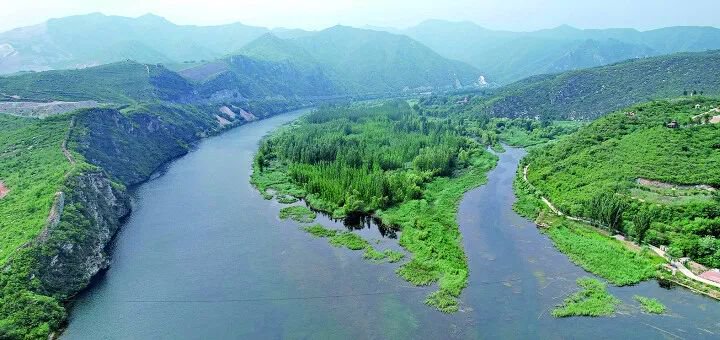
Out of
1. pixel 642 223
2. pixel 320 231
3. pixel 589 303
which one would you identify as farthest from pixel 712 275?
pixel 320 231

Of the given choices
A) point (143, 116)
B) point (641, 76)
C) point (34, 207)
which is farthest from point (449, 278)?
point (641, 76)

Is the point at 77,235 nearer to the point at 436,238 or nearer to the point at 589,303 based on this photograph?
the point at 436,238

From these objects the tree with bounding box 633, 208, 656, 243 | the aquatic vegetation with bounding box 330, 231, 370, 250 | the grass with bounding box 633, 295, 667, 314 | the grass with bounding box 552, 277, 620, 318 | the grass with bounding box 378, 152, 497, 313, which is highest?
the tree with bounding box 633, 208, 656, 243

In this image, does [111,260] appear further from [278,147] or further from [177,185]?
[278,147]

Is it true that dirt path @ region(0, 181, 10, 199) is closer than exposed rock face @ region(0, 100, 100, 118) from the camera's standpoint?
Yes

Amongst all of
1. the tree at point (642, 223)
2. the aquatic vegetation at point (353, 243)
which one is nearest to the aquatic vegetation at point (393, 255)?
the aquatic vegetation at point (353, 243)

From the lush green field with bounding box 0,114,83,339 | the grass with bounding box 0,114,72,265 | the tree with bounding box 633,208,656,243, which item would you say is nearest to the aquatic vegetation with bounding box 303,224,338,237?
the lush green field with bounding box 0,114,83,339

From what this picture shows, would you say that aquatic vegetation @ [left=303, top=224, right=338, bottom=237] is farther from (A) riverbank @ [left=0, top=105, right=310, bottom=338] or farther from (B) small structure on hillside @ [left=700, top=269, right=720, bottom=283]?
(B) small structure on hillside @ [left=700, top=269, right=720, bottom=283]
